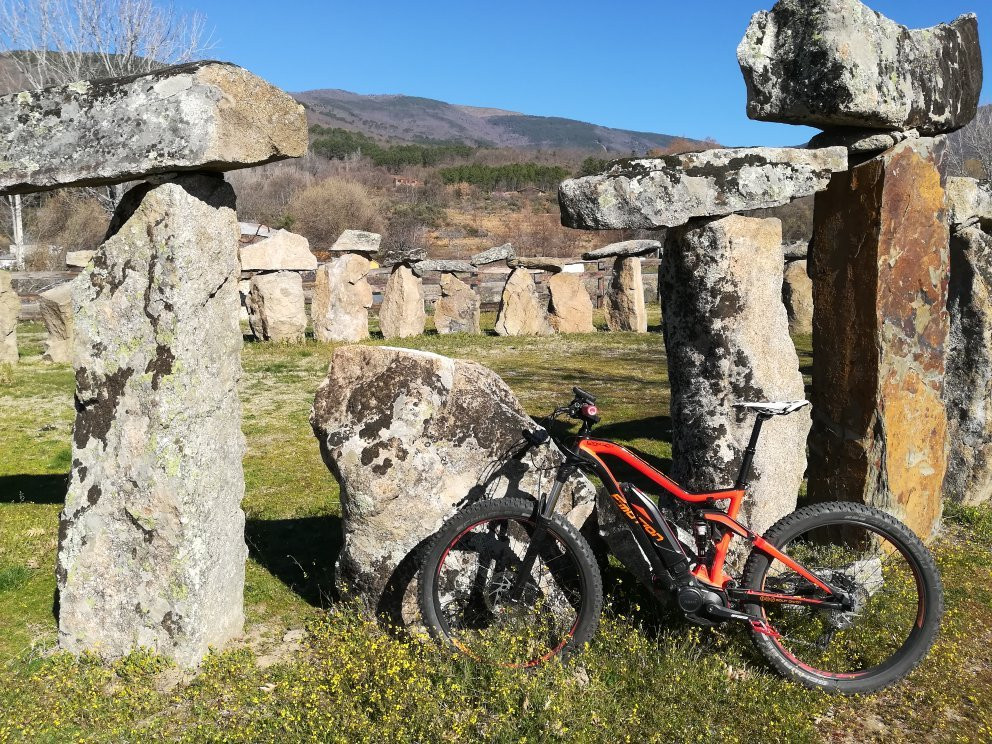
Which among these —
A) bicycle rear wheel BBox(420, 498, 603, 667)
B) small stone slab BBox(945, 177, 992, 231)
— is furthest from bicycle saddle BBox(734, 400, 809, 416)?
small stone slab BBox(945, 177, 992, 231)

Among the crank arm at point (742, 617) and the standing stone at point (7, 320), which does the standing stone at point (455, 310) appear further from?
the crank arm at point (742, 617)

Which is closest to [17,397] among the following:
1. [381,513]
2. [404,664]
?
[381,513]

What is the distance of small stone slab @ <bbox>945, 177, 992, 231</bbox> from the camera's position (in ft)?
19.5

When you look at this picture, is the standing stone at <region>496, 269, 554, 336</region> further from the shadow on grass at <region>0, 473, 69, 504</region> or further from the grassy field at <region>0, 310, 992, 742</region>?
the grassy field at <region>0, 310, 992, 742</region>

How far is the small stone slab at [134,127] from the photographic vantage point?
3441 mm

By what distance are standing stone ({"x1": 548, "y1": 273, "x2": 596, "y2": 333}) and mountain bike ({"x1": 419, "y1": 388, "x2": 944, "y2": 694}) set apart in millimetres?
13980

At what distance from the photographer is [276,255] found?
1494 centimetres

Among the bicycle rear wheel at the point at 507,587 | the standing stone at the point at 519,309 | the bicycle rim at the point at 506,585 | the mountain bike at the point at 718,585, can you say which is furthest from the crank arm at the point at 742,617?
the standing stone at the point at 519,309

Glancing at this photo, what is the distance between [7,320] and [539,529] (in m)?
11.6

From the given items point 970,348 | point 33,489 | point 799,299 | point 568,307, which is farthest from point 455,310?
point 970,348

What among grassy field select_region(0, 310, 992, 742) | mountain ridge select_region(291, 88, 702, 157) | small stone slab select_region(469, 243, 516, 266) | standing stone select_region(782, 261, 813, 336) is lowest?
grassy field select_region(0, 310, 992, 742)

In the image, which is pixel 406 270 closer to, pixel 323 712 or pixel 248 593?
pixel 248 593

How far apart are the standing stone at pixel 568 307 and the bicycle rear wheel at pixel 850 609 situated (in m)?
13.9

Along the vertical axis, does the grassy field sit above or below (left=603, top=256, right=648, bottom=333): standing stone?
below
